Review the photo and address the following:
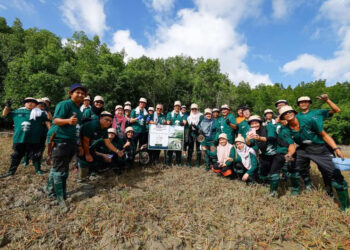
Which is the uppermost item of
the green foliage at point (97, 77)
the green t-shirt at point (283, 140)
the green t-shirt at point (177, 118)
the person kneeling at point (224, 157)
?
the green foliage at point (97, 77)

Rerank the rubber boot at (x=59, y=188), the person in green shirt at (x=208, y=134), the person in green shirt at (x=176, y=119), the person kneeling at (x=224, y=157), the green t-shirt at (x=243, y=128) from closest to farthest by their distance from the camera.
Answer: the rubber boot at (x=59, y=188) → the person kneeling at (x=224, y=157) → the green t-shirt at (x=243, y=128) → the person in green shirt at (x=208, y=134) → the person in green shirt at (x=176, y=119)

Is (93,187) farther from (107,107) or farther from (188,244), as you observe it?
(107,107)

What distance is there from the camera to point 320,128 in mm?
3572

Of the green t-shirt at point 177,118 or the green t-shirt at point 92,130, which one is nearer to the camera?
the green t-shirt at point 92,130

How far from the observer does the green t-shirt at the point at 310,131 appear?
360cm

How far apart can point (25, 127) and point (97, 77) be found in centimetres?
1675

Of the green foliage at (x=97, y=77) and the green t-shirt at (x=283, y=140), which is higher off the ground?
the green foliage at (x=97, y=77)

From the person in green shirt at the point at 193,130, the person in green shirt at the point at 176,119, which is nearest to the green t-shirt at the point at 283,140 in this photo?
the person in green shirt at the point at 193,130

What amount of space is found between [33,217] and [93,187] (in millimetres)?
1448

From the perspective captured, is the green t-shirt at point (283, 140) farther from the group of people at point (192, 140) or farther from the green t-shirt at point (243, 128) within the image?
→ the green t-shirt at point (243, 128)

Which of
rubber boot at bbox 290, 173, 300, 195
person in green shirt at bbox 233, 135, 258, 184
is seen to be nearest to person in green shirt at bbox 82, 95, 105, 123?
person in green shirt at bbox 233, 135, 258, 184

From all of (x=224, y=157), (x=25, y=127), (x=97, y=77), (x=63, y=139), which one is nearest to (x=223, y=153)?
(x=224, y=157)

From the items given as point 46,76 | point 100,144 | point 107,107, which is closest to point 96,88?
point 107,107

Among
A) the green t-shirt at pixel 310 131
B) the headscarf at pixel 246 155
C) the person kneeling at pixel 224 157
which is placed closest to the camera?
the green t-shirt at pixel 310 131
